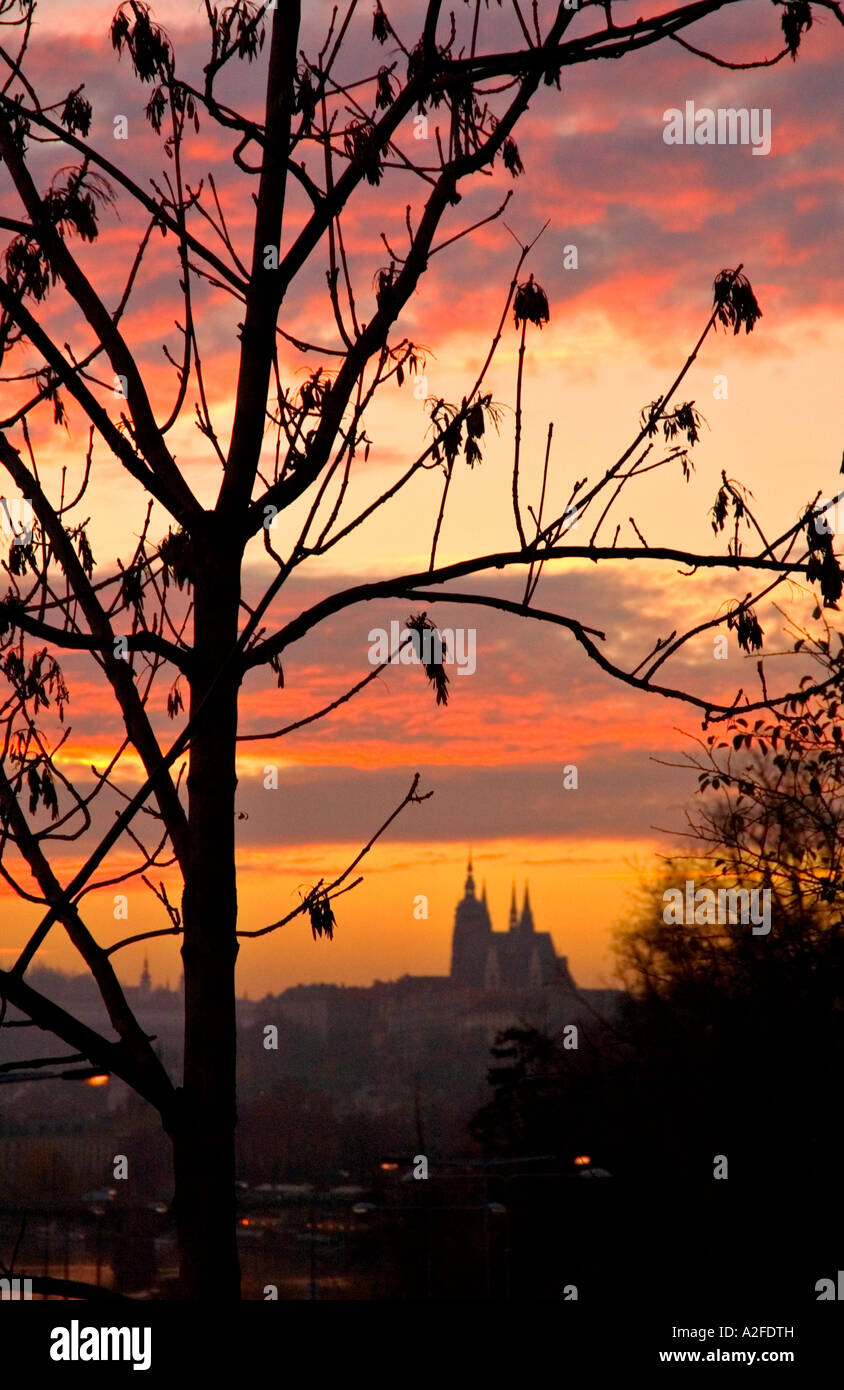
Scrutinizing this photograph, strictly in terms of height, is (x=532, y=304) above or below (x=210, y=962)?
above

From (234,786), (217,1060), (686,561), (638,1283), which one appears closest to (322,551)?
(234,786)

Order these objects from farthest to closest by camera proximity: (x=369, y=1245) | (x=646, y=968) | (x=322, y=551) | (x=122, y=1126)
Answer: (x=122, y=1126), (x=369, y=1245), (x=646, y=968), (x=322, y=551)

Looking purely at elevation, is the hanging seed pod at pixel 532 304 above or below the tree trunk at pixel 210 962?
above

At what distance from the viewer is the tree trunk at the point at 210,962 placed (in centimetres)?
312

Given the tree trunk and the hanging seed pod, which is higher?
the hanging seed pod

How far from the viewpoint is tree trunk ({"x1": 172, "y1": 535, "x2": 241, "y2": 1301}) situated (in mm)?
3119

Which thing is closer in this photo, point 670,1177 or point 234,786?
point 234,786

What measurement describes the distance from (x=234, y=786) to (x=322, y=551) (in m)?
0.60

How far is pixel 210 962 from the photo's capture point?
10.7ft

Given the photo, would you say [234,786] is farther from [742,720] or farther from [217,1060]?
[742,720]
